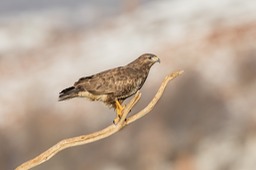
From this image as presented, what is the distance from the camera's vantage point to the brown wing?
40.4 ft

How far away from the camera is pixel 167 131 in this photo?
1254 inches

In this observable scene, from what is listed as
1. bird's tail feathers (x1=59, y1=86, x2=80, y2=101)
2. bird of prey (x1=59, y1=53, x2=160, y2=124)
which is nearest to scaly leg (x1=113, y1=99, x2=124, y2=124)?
bird of prey (x1=59, y1=53, x2=160, y2=124)

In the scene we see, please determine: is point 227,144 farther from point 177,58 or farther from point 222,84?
point 177,58

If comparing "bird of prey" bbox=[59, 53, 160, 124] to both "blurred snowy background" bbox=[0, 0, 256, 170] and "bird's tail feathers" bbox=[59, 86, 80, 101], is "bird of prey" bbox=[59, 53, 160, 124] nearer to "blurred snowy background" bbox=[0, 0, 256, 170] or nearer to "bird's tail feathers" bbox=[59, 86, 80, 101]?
"bird's tail feathers" bbox=[59, 86, 80, 101]

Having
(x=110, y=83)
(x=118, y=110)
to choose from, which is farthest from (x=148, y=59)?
(x=118, y=110)

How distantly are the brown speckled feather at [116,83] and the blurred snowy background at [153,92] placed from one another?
1777 centimetres

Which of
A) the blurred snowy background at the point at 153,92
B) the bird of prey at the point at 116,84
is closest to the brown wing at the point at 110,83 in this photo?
the bird of prey at the point at 116,84

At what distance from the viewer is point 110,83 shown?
1254 centimetres

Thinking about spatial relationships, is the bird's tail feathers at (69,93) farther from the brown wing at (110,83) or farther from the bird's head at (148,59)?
the bird's head at (148,59)

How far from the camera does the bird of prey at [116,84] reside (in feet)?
40.4

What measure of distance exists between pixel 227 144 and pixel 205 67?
516 centimetres

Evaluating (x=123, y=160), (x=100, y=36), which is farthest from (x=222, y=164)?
(x=100, y=36)

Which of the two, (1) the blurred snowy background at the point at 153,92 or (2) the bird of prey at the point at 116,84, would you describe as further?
(1) the blurred snowy background at the point at 153,92

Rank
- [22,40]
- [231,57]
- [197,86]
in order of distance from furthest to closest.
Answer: [22,40]
[231,57]
[197,86]
